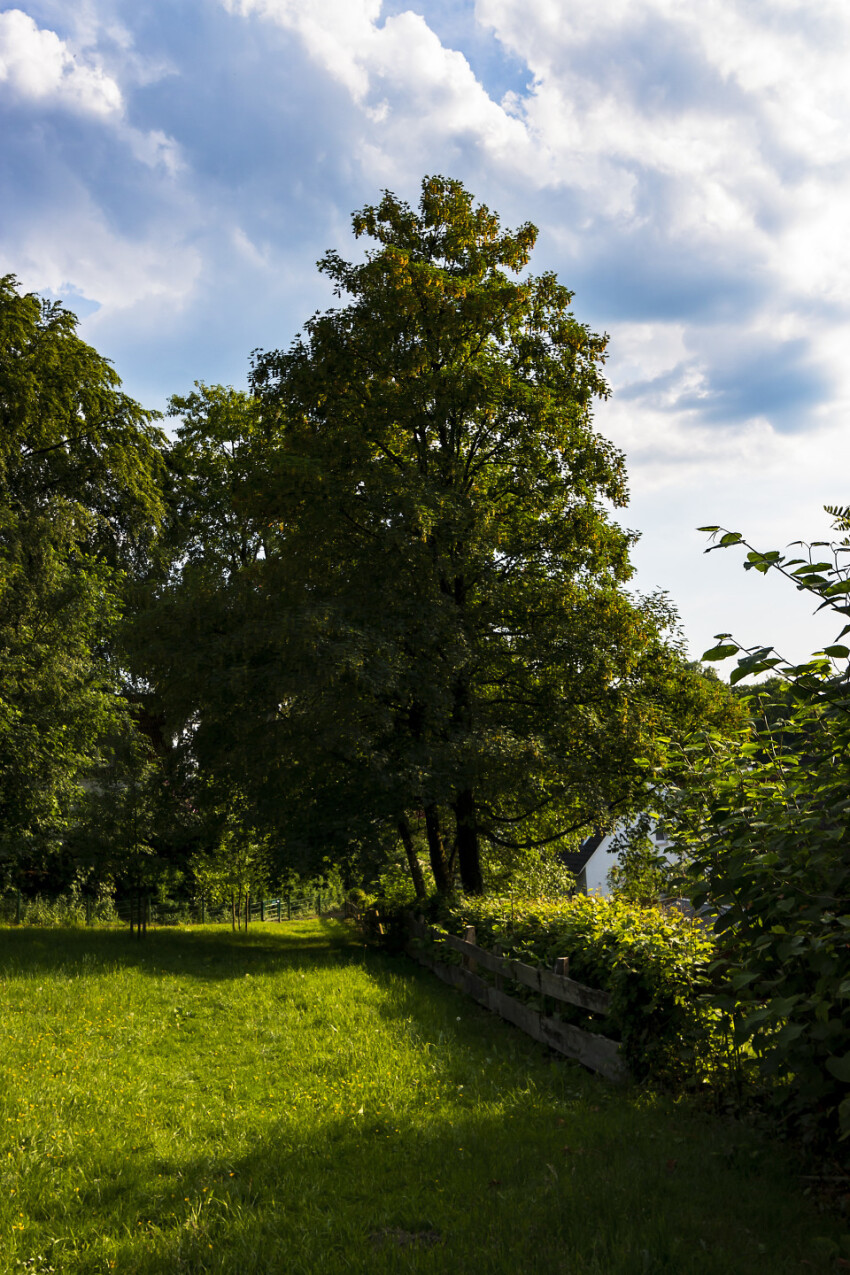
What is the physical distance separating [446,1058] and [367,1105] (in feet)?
4.97

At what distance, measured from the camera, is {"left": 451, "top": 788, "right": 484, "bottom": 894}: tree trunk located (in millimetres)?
16781

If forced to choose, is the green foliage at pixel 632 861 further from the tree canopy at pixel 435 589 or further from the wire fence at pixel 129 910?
the wire fence at pixel 129 910

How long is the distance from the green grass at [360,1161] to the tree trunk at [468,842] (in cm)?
716

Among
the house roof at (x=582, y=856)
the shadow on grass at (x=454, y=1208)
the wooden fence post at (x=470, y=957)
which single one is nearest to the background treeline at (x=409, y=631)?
the wooden fence post at (x=470, y=957)

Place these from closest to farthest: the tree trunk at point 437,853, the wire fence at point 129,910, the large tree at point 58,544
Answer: the tree trunk at point 437,853, the large tree at point 58,544, the wire fence at point 129,910

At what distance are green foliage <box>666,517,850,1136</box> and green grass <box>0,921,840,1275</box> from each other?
826 mm

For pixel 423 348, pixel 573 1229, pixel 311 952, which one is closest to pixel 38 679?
pixel 311 952

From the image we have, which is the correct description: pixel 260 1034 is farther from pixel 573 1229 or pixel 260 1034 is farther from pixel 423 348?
pixel 423 348

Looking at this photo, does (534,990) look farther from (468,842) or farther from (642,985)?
(468,842)

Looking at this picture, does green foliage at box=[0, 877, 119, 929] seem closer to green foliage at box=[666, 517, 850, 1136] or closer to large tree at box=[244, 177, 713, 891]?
large tree at box=[244, 177, 713, 891]

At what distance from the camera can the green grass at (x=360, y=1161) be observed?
419 cm

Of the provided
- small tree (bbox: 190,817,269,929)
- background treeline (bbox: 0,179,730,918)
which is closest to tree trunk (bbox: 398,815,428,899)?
background treeline (bbox: 0,179,730,918)

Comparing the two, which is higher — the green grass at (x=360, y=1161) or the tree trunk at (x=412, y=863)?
the tree trunk at (x=412, y=863)

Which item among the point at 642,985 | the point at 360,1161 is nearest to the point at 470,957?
the point at 642,985
